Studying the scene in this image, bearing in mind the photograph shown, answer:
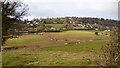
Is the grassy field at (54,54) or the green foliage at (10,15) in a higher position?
the green foliage at (10,15)

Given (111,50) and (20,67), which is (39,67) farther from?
(111,50)

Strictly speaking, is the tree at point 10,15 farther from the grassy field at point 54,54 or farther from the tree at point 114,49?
the tree at point 114,49

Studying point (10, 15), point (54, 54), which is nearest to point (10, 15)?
point (10, 15)

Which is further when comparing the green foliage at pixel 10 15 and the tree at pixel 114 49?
the green foliage at pixel 10 15

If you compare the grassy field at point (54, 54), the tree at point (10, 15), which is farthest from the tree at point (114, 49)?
the tree at point (10, 15)

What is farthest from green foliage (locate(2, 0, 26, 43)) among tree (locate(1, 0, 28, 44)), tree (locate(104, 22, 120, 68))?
tree (locate(104, 22, 120, 68))

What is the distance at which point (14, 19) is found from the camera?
19219mm

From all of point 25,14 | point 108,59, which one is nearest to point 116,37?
point 108,59

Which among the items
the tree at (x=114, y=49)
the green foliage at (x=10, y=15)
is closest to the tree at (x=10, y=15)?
the green foliage at (x=10, y=15)

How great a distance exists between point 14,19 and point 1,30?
11.0 ft

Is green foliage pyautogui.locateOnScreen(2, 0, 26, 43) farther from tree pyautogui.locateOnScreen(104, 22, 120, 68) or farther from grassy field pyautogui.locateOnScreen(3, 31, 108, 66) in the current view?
tree pyautogui.locateOnScreen(104, 22, 120, 68)

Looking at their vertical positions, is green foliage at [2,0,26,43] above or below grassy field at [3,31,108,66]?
above

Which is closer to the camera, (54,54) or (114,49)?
(114,49)

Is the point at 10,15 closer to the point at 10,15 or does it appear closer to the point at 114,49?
the point at 10,15
